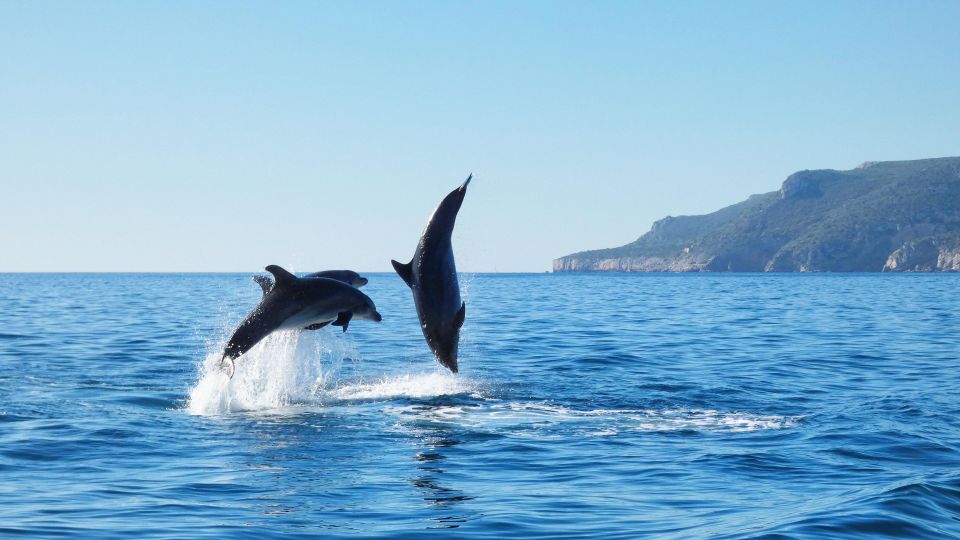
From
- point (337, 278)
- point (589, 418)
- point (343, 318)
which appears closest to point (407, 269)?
point (343, 318)

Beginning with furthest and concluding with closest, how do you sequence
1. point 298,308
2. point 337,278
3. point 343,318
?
point 337,278, point 298,308, point 343,318

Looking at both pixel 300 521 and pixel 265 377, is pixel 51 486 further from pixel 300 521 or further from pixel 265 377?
pixel 265 377

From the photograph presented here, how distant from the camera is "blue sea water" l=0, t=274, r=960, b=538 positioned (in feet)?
36.6

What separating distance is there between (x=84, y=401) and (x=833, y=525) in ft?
45.3

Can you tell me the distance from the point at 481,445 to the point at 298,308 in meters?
3.64

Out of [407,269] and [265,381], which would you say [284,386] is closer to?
[265,381]

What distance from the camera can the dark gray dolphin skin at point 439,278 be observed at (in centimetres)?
1435

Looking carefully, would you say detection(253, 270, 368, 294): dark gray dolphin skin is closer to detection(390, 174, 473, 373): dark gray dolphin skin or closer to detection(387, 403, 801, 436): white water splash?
detection(387, 403, 801, 436): white water splash

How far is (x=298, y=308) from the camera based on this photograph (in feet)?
55.0

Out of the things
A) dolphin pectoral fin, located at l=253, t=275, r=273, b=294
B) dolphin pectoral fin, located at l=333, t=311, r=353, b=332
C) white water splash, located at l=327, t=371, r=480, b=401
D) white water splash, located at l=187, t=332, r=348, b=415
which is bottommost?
white water splash, located at l=327, t=371, r=480, b=401

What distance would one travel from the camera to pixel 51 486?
1252 cm

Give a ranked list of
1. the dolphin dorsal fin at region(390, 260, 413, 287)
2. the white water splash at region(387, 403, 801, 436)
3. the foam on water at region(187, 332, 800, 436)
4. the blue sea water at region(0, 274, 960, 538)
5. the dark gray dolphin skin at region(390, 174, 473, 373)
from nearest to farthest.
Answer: the blue sea water at region(0, 274, 960, 538) < the dark gray dolphin skin at region(390, 174, 473, 373) < the dolphin dorsal fin at region(390, 260, 413, 287) < the white water splash at region(387, 403, 801, 436) < the foam on water at region(187, 332, 800, 436)

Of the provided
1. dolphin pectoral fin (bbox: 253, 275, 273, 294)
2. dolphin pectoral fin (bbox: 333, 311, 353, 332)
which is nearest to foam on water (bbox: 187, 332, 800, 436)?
dolphin pectoral fin (bbox: 253, 275, 273, 294)

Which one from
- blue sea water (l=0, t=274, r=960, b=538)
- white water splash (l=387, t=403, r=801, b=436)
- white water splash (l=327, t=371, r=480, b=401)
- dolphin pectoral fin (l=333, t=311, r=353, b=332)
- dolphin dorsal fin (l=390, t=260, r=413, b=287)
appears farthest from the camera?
white water splash (l=327, t=371, r=480, b=401)
